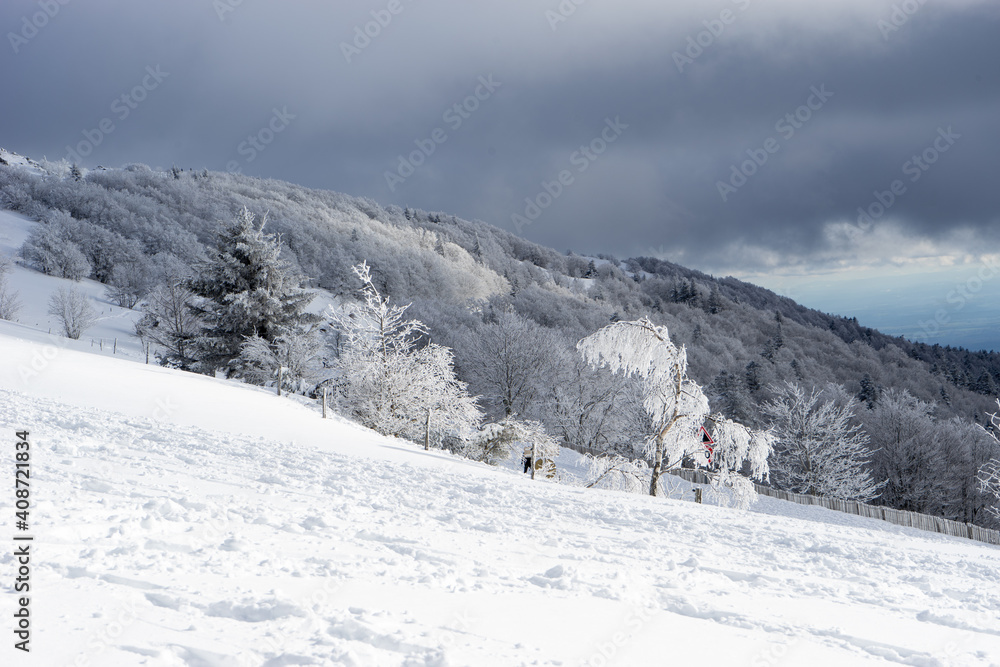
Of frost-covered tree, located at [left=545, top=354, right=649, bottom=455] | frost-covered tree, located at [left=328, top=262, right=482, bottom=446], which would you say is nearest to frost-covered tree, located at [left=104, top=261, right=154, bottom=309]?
frost-covered tree, located at [left=328, top=262, right=482, bottom=446]

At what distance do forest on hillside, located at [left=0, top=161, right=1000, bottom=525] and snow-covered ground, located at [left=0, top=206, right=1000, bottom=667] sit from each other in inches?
432

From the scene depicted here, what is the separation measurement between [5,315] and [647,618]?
50965 millimetres

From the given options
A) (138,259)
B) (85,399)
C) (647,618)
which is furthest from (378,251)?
(647,618)

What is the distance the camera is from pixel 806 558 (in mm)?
7980

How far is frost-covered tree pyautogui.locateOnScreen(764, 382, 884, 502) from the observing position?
38125 mm

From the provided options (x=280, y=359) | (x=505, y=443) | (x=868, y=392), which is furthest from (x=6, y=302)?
(x=868, y=392)

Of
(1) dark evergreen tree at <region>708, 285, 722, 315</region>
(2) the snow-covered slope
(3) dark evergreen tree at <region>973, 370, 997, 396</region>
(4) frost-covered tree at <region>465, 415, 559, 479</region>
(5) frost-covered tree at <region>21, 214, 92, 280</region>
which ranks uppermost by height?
(1) dark evergreen tree at <region>708, 285, 722, 315</region>

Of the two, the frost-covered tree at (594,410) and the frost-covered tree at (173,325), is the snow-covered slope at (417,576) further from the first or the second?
the frost-covered tree at (594,410)

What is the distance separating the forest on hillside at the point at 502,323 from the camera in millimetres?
34200

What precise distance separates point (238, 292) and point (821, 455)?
1511 inches

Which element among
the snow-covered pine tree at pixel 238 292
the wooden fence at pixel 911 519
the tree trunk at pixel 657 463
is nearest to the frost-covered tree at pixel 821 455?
the wooden fence at pixel 911 519

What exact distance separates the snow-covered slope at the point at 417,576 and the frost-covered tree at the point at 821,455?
3133 centimetres

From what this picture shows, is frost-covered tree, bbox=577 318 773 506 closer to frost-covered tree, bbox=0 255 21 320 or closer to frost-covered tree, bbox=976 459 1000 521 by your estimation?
frost-covered tree, bbox=976 459 1000 521

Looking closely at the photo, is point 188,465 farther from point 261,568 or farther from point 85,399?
point 85,399
